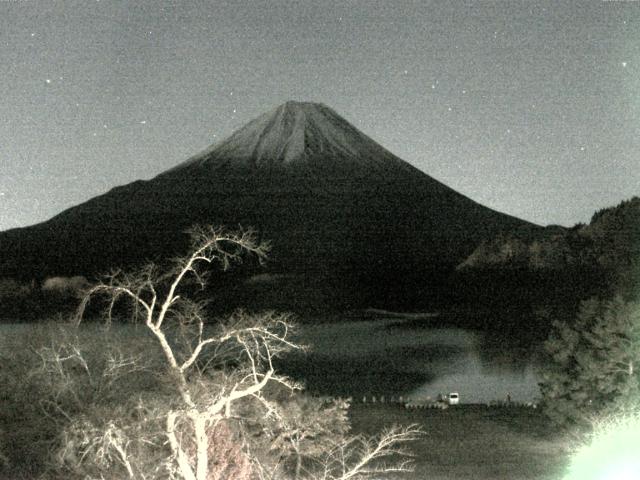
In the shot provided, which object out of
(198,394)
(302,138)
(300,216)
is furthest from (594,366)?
(302,138)

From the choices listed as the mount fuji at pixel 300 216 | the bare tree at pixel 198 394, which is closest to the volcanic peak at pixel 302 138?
the mount fuji at pixel 300 216

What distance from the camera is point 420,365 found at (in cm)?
4812

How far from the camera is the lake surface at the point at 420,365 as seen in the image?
123 ft

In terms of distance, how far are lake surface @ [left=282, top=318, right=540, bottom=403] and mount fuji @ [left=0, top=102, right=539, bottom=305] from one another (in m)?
33.3

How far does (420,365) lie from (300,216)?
6808 cm

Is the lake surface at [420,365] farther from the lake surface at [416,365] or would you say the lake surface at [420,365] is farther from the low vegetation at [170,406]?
the low vegetation at [170,406]

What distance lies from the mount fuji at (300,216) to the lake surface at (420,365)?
109 feet

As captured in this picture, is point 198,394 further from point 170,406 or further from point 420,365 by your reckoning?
point 420,365

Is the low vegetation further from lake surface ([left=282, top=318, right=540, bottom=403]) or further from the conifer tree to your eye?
lake surface ([left=282, top=318, right=540, bottom=403])

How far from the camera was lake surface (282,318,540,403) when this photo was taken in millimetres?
37469

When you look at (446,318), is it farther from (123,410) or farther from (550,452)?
(123,410)

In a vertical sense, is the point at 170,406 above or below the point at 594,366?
above

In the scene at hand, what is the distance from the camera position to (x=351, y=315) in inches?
A: 3595

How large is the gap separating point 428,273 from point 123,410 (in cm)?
9377
